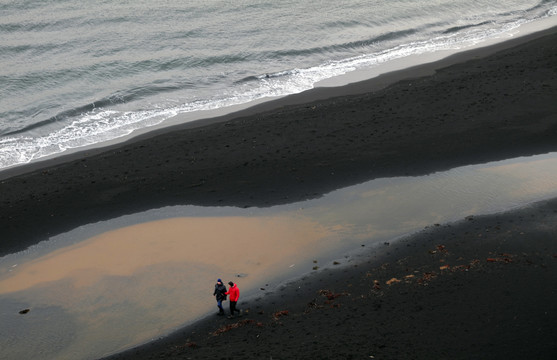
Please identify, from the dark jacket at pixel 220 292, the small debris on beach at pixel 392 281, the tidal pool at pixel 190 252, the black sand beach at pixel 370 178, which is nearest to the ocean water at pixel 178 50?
the black sand beach at pixel 370 178

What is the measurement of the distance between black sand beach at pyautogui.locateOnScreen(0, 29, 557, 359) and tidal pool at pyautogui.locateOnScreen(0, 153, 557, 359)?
0.76 m

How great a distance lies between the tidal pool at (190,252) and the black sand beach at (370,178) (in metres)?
0.76

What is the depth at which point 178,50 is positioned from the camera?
4181 centimetres

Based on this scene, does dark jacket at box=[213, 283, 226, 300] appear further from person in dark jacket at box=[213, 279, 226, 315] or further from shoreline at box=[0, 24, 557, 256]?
shoreline at box=[0, 24, 557, 256]

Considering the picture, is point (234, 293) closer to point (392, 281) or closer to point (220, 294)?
point (220, 294)

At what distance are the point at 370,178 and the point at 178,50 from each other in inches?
913

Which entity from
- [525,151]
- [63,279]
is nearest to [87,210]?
[63,279]

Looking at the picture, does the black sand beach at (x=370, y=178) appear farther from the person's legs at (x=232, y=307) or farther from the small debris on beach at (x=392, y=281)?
the person's legs at (x=232, y=307)

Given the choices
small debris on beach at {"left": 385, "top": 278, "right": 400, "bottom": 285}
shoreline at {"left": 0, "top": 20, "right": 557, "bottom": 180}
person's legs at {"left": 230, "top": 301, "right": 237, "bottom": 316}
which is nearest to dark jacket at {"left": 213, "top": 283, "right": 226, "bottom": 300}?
person's legs at {"left": 230, "top": 301, "right": 237, "bottom": 316}

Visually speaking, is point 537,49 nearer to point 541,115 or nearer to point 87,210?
point 541,115

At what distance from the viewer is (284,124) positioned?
27.3 meters

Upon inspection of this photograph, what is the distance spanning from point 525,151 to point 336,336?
1359 centimetres

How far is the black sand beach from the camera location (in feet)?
47.7

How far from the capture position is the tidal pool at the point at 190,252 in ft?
55.0
